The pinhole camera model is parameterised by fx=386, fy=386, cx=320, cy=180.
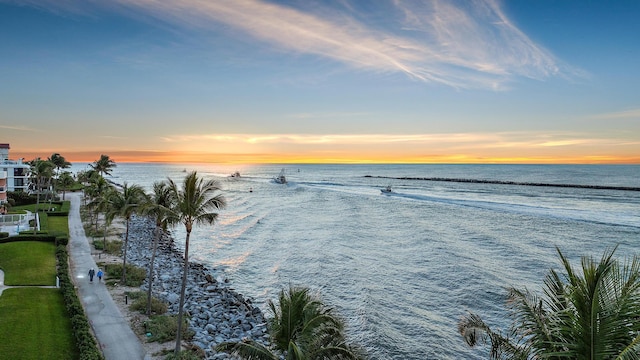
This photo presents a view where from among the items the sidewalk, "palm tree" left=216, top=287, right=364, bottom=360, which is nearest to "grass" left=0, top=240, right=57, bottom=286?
the sidewalk

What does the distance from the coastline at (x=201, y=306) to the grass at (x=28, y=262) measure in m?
5.23

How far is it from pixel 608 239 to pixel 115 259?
63.9m

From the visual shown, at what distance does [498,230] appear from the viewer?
6094 cm

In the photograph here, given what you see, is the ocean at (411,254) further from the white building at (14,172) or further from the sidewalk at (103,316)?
the white building at (14,172)

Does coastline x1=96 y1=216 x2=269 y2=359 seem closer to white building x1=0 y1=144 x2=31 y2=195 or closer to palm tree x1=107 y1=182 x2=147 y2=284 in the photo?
palm tree x1=107 y1=182 x2=147 y2=284

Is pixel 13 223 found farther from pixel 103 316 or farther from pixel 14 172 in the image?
pixel 14 172

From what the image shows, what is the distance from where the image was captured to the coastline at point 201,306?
86.6ft

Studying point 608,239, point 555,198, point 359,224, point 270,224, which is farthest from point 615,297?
point 555,198

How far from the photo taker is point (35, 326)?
2430cm

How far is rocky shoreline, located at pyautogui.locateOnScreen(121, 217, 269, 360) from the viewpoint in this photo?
1077 inches

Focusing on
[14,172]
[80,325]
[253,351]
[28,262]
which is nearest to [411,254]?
[80,325]

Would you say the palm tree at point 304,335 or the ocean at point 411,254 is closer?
the palm tree at point 304,335

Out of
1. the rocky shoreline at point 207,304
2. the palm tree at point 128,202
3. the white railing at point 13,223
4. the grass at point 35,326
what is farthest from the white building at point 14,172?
the grass at point 35,326

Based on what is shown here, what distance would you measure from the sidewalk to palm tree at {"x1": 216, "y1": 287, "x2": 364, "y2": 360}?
13417 millimetres
